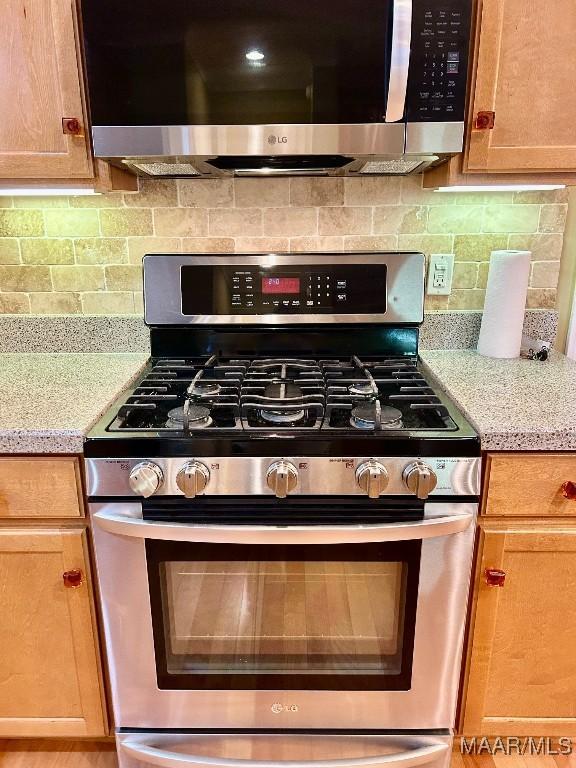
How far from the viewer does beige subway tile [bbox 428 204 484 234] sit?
164cm

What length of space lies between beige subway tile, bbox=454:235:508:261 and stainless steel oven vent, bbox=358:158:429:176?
0.88 ft

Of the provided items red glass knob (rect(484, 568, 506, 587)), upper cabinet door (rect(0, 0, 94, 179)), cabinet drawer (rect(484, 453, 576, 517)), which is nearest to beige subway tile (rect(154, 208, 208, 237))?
upper cabinet door (rect(0, 0, 94, 179))

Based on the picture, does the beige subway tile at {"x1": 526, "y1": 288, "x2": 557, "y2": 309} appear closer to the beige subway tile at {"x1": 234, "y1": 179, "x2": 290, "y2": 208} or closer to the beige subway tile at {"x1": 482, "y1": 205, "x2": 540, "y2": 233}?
the beige subway tile at {"x1": 482, "y1": 205, "x2": 540, "y2": 233}

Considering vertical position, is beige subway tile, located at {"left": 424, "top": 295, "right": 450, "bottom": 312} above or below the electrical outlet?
below

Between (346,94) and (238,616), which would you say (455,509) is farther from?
(346,94)

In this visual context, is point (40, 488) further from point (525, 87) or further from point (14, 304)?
point (525, 87)

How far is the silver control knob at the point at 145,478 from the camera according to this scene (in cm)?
111

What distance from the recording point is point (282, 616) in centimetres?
126

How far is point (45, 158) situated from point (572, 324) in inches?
62.0

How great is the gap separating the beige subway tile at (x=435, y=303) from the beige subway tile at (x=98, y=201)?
97 cm

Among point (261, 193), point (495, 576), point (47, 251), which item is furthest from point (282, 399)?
point (47, 251)

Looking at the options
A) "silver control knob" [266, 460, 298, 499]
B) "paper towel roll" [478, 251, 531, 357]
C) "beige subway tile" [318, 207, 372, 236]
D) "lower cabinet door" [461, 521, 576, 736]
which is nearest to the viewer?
"silver control knob" [266, 460, 298, 499]

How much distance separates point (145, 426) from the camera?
1198mm

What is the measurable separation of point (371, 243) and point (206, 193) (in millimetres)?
515
